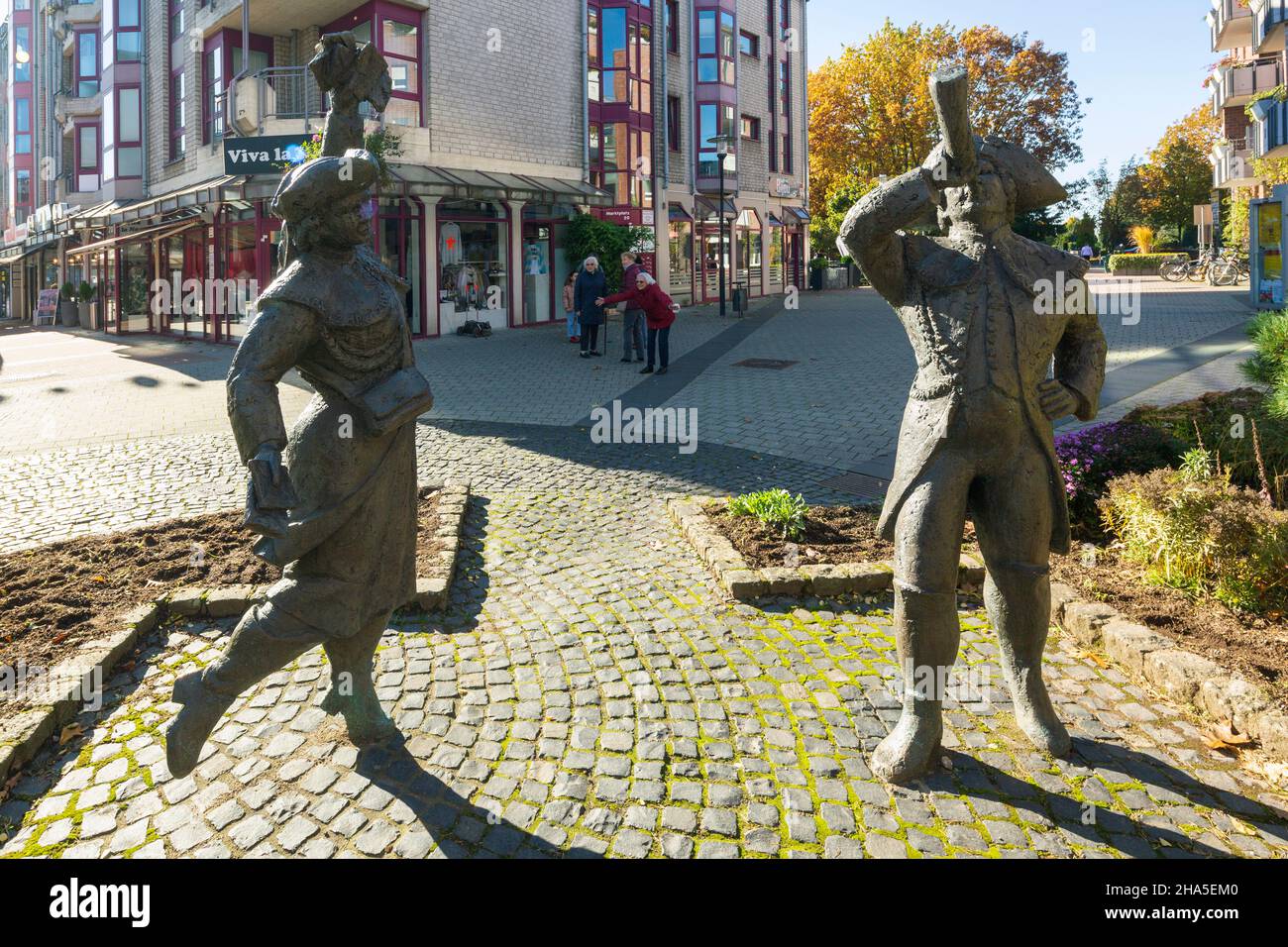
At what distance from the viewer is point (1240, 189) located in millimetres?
38062

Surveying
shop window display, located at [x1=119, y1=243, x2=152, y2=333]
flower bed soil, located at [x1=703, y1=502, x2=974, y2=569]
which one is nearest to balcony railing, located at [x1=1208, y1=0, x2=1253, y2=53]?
shop window display, located at [x1=119, y1=243, x2=152, y2=333]

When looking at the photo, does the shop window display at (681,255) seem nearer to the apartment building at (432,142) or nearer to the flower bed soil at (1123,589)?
the apartment building at (432,142)

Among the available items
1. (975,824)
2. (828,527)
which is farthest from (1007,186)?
(828,527)

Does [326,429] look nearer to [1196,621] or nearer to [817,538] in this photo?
[817,538]

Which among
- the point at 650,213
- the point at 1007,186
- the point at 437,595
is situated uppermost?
the point at 650,213

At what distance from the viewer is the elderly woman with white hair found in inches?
688

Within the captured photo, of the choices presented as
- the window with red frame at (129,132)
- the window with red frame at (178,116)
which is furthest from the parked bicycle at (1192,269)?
the window with red frame at (129,132)

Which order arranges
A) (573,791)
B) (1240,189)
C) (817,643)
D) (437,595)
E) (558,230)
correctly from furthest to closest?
(1240,189) → (558,230) → (437,595) → (817,643) → (573,791)

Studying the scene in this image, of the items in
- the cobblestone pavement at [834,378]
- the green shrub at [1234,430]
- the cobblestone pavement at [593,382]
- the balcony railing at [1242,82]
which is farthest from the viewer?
the balcony railing at [1242,82]

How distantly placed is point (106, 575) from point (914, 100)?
136ft

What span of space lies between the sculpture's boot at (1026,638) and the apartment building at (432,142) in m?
15.0

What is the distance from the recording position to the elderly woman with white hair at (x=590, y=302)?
17.5 meters

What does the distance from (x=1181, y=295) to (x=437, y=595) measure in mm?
29387

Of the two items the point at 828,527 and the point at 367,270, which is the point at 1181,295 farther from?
the point at 367,270
